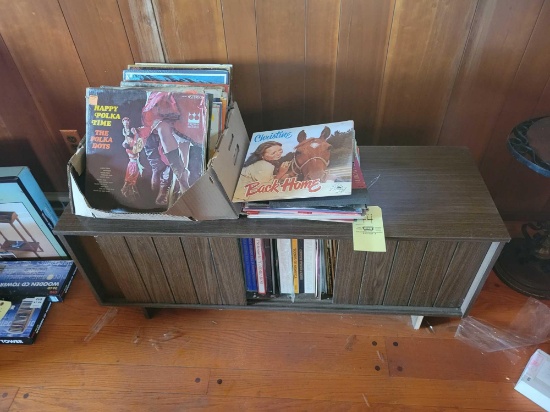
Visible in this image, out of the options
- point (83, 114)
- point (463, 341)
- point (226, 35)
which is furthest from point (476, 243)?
point (83, 114)

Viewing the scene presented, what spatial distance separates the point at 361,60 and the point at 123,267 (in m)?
0.83

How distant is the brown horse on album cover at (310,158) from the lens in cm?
98

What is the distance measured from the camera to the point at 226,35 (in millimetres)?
1086

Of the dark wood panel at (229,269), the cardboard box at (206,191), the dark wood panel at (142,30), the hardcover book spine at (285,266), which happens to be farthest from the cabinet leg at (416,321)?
the dark wood panel at (142,30)

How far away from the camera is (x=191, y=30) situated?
3.55 feet

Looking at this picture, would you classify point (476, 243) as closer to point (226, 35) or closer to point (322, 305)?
point (322, 305)

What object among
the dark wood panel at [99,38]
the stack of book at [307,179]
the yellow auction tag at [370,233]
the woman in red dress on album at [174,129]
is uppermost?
the dark wood panel at [99,38]

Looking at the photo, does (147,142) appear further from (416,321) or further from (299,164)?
(416,321)

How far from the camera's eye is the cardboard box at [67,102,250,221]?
2.96 feet

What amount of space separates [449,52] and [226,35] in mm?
576

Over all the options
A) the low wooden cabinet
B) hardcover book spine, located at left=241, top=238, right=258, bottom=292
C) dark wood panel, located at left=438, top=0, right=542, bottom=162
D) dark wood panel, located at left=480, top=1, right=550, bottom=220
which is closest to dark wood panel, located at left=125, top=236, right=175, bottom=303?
the low wooden cabinet

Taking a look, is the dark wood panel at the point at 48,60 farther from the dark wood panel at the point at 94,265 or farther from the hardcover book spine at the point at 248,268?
the hardcover book spine at the point at 248,268

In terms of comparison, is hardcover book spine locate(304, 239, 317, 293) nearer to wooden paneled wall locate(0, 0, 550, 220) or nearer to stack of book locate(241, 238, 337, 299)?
stack of book locate(241, 238, 337, 299)

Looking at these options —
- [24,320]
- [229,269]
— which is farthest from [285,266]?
[24,320]
